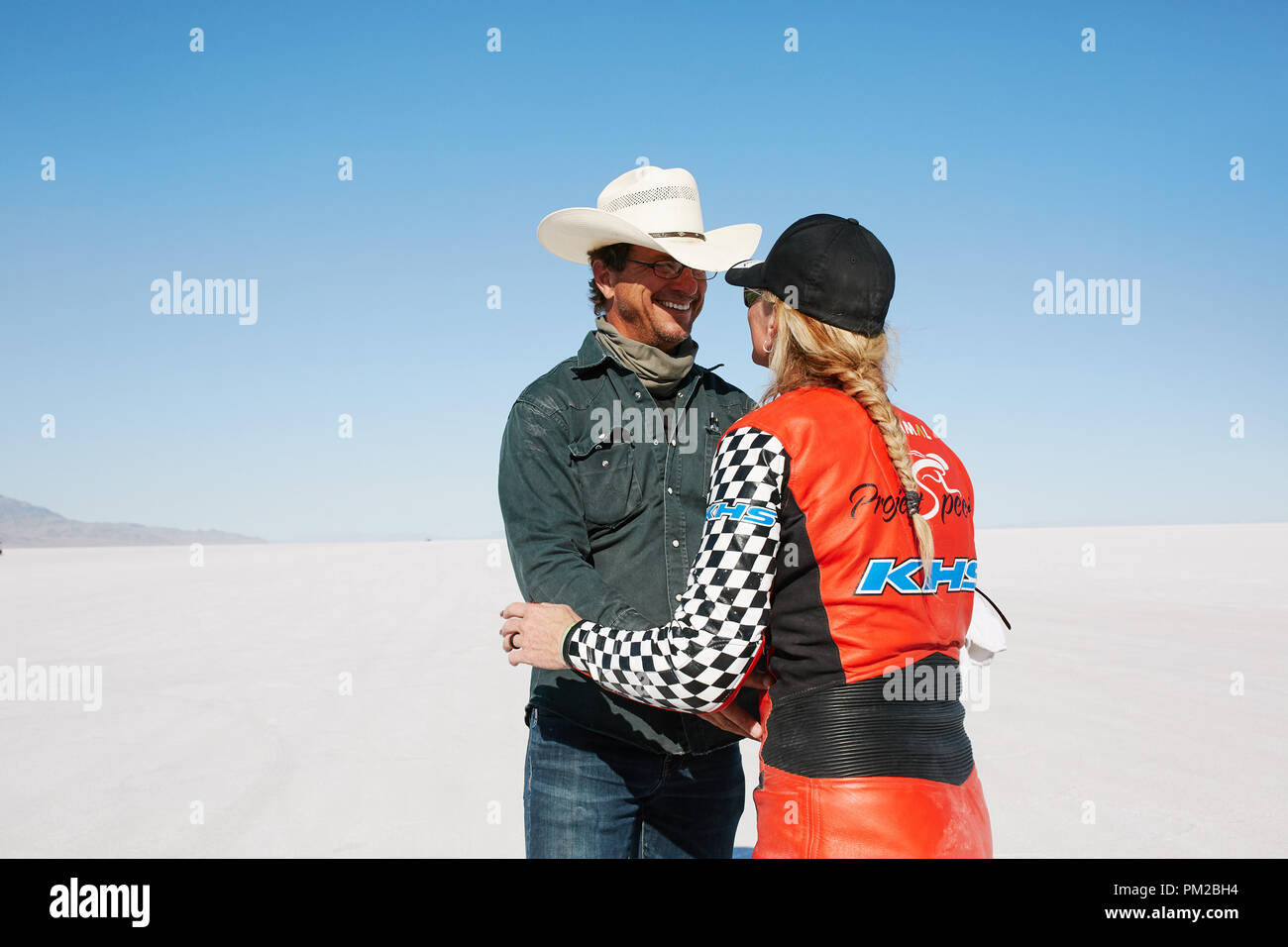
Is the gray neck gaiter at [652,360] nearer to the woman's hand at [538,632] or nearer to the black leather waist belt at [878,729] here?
the woman's hand at [538,632]

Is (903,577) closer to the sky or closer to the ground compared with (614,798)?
closer to the sky

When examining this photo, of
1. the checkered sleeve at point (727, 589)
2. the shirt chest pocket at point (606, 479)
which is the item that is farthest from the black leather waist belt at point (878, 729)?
the shirt chest pocket at point (606, 479)

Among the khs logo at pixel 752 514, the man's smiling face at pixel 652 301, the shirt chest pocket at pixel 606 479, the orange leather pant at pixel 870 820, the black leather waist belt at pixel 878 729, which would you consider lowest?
the orange leather pant at pixel 870 820

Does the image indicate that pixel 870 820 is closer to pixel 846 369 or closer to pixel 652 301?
pixel 846 369

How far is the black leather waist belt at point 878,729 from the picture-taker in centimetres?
172

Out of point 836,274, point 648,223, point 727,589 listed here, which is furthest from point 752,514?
point 648,223

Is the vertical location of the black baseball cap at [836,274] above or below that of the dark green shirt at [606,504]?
above

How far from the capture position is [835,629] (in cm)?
174

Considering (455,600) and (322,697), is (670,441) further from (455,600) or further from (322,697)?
(455,600)

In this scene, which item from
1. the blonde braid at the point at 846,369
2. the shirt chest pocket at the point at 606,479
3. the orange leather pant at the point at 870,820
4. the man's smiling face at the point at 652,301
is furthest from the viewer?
the man's smiling face at the point at 652,301

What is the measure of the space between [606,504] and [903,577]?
944 millimetres

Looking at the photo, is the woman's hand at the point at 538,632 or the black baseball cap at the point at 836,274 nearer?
the black baseball cap at the point at 836,274

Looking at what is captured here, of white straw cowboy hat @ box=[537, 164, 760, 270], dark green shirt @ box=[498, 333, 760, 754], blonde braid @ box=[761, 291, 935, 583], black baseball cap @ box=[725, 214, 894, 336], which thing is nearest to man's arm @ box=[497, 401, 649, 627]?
dark green shirt @ box=[498, 333, 760, 754]
